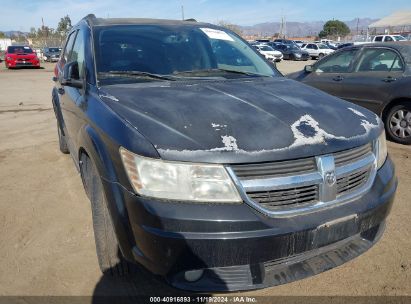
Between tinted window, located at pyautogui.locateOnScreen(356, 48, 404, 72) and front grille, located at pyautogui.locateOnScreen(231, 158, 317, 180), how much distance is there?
484 centimetres

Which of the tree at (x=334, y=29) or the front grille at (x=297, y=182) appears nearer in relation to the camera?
the front grille at (x=297, y=182)

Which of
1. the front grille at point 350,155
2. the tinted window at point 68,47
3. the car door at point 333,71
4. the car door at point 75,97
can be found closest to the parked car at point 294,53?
the car door at point 333,71

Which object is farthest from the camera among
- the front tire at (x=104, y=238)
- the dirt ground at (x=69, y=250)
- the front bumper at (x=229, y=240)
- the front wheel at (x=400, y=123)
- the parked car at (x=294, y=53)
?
the parked car at (x=294, y=53)

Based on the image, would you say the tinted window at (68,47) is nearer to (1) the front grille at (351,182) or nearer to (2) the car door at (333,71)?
(1) the front grille at (351,182)

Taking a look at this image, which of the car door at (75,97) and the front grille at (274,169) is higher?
the car door at (75,97)

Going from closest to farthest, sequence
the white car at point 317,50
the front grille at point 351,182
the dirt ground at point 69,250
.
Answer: the front grille at point 351,182 < the dirt ground at point 69,250 < the white car at point 317,50

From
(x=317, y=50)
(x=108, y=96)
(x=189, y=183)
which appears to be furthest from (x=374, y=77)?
(x=317, y=50)

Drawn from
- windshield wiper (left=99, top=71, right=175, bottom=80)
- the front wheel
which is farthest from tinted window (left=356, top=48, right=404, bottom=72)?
windshield wiper (left=99, top=71, right=175, bottom=80)

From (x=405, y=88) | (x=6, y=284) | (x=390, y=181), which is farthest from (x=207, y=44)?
(x=405, y=88)

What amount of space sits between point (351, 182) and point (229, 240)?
2.82ft

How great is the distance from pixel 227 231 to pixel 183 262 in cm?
28

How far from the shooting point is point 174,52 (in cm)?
337

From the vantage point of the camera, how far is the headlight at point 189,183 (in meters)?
1.94

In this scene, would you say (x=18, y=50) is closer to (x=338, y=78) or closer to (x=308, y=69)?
(x=308, y=69)
